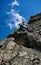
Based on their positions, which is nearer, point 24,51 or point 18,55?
point 18,55

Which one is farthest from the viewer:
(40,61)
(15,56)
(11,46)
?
(11,46)

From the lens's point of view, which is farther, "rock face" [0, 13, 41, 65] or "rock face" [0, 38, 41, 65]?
"rock face" [0, 13, 41, 65]

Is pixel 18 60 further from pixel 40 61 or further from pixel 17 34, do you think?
pixel 17 34

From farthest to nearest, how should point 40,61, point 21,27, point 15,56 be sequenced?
1. point 21,27
2. point 15,56
3. point 40,61

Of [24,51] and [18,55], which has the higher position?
[24,51]

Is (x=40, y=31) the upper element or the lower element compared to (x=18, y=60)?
upper

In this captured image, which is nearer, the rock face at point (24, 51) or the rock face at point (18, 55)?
the rock face at point (18, 55)

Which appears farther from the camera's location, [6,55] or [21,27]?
[21,27]

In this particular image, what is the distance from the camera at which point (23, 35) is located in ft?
98.2

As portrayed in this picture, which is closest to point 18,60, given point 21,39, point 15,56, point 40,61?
point 15,56

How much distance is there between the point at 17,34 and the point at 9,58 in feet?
28.3

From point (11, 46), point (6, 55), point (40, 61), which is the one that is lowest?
point (40, 61)

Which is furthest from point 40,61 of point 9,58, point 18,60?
point 9,58

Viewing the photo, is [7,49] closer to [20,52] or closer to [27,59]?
[20,52]
